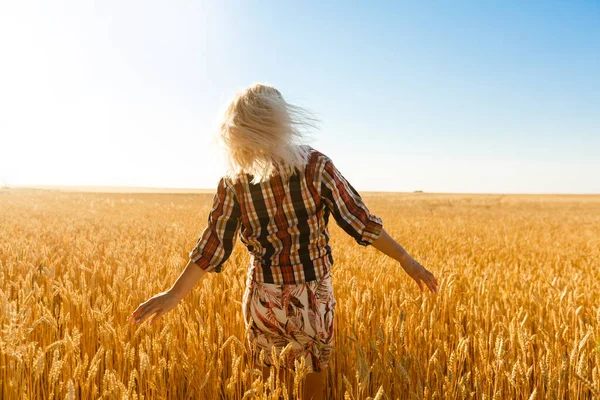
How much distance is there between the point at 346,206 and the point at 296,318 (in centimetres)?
50

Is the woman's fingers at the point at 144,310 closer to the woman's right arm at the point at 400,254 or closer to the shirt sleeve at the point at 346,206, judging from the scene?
the shirt sleeve at the point at 346,206

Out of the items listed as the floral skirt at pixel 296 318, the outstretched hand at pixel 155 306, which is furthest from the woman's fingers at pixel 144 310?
the floral skirt at pixel 296 318

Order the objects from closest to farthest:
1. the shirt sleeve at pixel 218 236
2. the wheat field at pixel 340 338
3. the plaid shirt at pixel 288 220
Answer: the wheat field at pixel 340 338 → the plaid shirt at pixel 288 220 → the shirt sleeve at pixel 218 236

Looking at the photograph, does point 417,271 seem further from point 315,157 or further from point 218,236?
point 218,236

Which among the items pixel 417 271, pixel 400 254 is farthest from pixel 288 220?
pixel 417 271

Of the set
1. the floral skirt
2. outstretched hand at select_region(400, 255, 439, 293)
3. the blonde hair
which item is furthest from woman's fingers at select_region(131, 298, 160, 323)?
outstretched hand at select_region(400, 255, 439, 293)

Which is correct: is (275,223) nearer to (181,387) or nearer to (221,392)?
(221,392)

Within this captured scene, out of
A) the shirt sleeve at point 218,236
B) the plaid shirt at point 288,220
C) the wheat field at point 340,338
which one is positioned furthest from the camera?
the shirt sleeve at point 218,236

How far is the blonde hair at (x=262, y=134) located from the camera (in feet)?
5.02

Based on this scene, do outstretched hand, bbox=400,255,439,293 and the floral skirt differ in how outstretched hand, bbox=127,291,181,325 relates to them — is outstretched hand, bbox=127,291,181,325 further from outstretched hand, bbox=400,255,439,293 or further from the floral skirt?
outstretched hand, bbox=400,255,439,293

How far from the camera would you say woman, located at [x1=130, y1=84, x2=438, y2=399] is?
156 cm

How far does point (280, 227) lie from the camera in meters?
1.67

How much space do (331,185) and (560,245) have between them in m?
7.40

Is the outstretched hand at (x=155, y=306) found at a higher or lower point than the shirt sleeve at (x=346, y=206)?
lower
